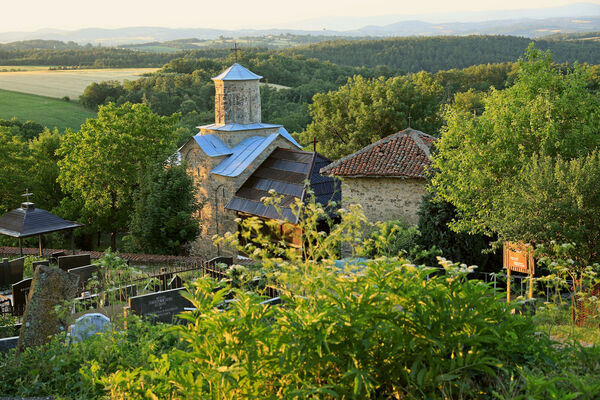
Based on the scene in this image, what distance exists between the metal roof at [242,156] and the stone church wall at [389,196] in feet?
22.3

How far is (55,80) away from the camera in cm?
6306

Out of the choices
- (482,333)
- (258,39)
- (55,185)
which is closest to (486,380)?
(482,333)

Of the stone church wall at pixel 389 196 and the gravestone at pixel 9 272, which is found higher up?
the stone church wall at pixel 389 196

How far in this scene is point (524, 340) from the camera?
4.32m

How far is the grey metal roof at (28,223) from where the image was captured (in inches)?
658

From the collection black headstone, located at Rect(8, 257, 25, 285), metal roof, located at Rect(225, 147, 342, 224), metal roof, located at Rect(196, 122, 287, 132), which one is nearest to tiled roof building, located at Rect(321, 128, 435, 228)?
metal roof, located at Rect(225, 147, 342, 224)

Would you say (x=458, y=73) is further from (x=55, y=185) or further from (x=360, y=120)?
(x=55, y=185)

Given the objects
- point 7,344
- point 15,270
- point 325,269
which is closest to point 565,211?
point 325,269

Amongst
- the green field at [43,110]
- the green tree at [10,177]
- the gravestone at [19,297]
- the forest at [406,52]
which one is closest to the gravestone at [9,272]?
the gravestone at [19,297]

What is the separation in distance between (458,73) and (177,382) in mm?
75885

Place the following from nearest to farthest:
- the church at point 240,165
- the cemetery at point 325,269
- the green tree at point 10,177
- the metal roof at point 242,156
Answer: the cemetery at point 325,269, the church at point 240,165, the metal roof at point 242,156, the green tree at point 10,177

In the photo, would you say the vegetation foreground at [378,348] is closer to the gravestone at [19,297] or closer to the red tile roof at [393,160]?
the gravestone at [19,297]

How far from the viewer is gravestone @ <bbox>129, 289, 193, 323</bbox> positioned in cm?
1009

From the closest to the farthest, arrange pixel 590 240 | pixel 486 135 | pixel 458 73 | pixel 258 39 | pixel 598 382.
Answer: pixel 598 382, pixel 590 240, pixel 486 135, pixel 458 73, pixel 258 39
